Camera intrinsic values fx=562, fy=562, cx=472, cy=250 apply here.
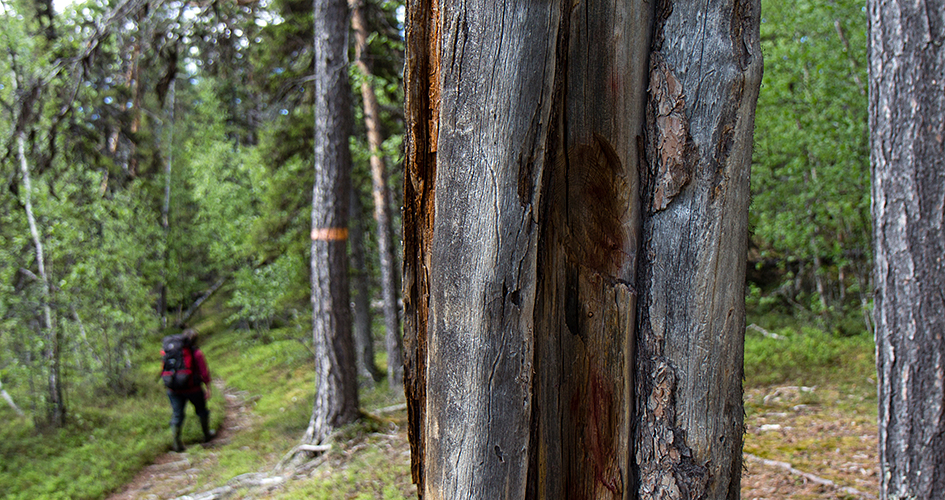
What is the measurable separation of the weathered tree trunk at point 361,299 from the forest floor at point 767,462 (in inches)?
174

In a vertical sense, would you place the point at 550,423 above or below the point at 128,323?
above

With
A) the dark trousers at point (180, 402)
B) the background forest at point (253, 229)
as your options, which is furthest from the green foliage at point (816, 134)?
the dark trousers at point (180, 402)

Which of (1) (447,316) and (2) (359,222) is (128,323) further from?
(1) (447,316)

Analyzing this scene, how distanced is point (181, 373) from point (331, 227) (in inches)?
148

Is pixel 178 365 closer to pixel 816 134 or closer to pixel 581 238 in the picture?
pixel 581 238

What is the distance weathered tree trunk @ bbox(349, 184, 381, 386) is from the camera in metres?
12.5

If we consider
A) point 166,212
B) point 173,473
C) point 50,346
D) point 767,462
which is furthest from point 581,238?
point 166,212

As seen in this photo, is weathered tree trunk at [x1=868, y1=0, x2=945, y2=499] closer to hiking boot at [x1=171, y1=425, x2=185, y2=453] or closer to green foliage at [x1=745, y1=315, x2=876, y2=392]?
green foliage at [x1=745, y1=315, x2=876, y2=392]

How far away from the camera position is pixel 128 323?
12.9 meters

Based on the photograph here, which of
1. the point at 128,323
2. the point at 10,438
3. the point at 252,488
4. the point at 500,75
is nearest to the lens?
the point at 500,75

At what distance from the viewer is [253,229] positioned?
12.9 meters

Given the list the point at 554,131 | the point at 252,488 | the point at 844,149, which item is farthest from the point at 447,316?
the point at 844,149

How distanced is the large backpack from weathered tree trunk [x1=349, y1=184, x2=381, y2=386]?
4.08 metres

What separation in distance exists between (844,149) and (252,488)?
27.5ft
